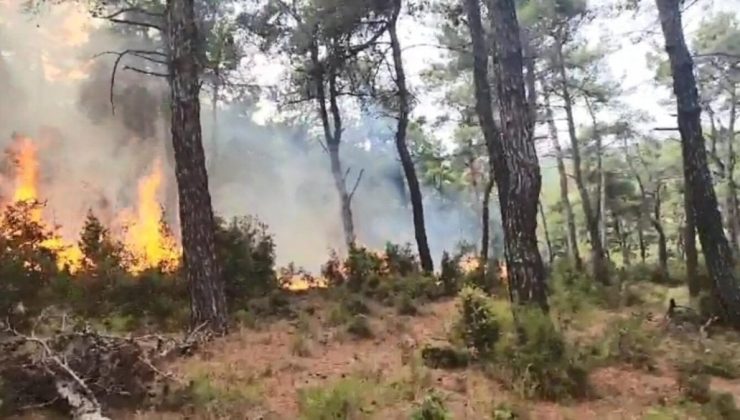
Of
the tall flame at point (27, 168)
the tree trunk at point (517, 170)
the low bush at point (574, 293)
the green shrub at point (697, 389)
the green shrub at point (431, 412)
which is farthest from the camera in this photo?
the tall flame at point (27, 168)

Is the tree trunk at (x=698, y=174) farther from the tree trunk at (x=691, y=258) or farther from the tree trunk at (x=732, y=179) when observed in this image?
the tree trunk at (x=732, y=179)

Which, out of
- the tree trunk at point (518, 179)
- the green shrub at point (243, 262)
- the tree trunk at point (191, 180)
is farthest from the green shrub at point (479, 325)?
the green shrub at point (243, 262)

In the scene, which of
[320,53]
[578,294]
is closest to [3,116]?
[320,53]

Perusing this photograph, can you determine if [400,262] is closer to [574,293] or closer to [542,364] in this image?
[574,293]

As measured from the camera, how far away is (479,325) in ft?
23.8

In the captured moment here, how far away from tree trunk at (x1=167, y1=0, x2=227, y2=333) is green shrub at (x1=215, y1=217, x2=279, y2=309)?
2541mm

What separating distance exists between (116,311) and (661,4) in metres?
9.54

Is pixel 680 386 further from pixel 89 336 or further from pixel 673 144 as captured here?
pixel 673 144

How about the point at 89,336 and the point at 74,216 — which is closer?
the point at 89,336

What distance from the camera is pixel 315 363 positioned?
7.64 m

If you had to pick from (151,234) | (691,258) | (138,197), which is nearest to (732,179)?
(691,258)

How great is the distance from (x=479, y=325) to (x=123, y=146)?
28806mm

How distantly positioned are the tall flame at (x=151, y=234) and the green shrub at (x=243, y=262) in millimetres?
1431

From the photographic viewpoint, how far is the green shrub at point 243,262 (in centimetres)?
1212
